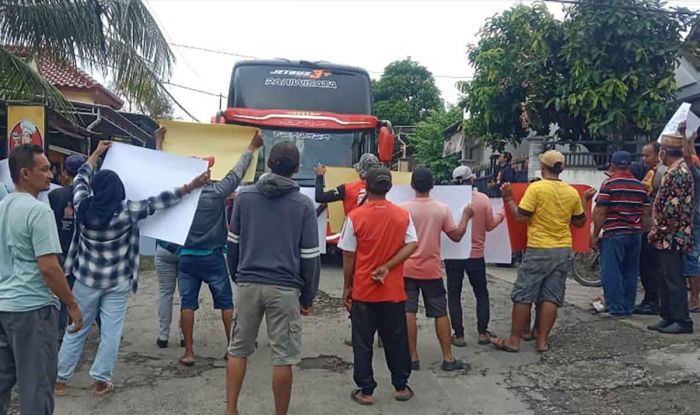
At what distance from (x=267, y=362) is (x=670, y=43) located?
10.9 metres

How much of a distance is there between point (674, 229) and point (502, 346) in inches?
79.7

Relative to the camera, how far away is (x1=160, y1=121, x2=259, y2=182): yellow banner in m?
5.86

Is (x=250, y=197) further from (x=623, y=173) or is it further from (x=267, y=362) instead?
(x=623, y=173)

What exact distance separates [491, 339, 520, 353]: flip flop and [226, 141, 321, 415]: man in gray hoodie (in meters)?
2.66

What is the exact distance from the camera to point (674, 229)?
6469mm

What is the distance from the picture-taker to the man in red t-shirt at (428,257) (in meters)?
5.67

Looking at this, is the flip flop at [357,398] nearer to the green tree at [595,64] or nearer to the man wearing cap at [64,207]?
the man wearing cap at [64,207]

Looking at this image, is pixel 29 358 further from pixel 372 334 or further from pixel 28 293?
pixel 372 334

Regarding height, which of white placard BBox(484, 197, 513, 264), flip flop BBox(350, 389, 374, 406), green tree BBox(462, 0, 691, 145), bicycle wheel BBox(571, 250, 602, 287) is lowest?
flip flop BBox(350, 389, 374, 406)

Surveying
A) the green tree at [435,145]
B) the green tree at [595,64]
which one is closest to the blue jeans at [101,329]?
the green tree at [595,64]

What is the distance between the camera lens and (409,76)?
47438 mm

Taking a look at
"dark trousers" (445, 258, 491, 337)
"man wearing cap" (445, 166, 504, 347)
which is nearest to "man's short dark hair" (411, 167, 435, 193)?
"man wearing cap" (445, 166, 504, 347)

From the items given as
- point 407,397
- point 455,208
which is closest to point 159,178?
point 407,397

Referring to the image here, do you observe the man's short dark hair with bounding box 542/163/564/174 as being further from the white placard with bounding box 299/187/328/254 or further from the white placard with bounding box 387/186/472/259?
the white placard with bounding box 299/187/328/254
